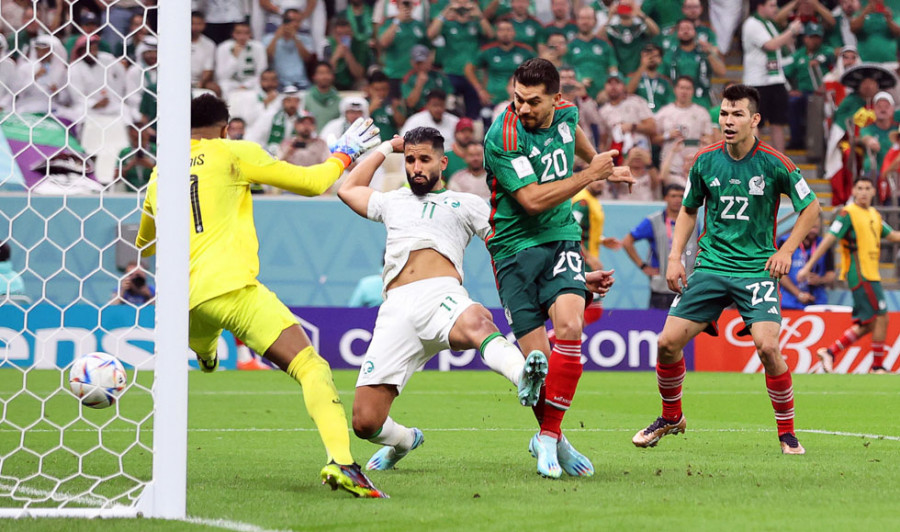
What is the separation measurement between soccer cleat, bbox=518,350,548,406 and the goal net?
4.77 feet

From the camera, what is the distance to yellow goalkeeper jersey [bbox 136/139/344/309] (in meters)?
5.72

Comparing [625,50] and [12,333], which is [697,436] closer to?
[12,333]

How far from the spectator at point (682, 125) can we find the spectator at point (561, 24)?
1806 millimetres

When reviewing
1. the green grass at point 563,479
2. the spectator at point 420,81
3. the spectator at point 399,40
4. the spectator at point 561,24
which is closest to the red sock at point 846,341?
the green grass at point 563,479

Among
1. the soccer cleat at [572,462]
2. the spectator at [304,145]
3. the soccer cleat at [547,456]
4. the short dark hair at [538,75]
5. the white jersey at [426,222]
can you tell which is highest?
the short dark hair at [538,75]

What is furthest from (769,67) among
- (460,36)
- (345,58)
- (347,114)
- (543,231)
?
(543,231)

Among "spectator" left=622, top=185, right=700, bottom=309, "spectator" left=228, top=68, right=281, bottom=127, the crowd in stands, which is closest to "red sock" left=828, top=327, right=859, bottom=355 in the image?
"spectator" left=622, top=185, right=700, bottom=309

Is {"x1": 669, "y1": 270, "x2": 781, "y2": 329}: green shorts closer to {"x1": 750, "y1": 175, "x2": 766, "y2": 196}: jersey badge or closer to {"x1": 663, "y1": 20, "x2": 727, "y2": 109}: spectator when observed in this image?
{"x1": 750, "y1": 175, "x2": 766, "y2": 196}: jersey badge

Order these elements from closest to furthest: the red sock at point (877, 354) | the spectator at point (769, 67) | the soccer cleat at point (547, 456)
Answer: the soccer cleat at point (547, 456)
the red sock at point (877, 354)
the spectator at point (769, 67)

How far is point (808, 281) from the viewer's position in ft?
55.3

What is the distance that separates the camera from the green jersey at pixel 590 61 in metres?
17.9

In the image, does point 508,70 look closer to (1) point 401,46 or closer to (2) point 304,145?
(1) point 401,46

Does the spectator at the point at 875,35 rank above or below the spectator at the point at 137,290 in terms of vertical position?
above

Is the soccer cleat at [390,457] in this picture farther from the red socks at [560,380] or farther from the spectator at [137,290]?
the spectator at [137,290]
